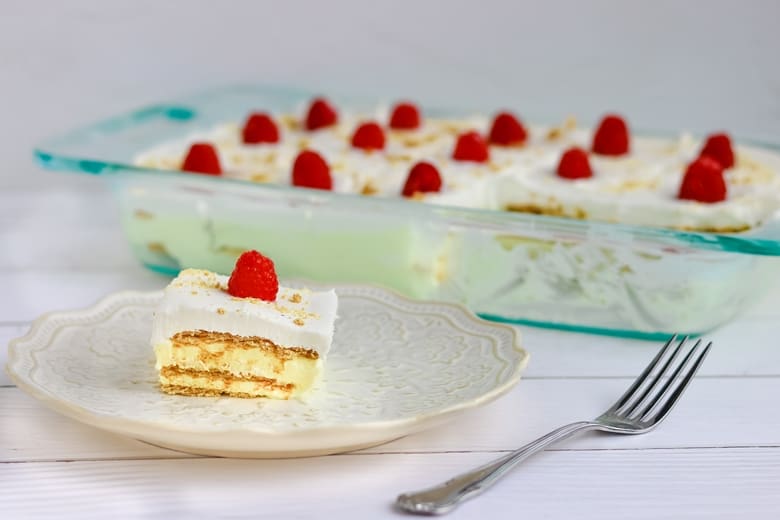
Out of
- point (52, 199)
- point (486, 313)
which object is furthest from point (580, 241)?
point (52, 199)

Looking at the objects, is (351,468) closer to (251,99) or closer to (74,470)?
(74,470)

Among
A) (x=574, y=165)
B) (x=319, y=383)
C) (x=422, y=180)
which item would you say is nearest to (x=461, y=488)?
(x=319, y=383)

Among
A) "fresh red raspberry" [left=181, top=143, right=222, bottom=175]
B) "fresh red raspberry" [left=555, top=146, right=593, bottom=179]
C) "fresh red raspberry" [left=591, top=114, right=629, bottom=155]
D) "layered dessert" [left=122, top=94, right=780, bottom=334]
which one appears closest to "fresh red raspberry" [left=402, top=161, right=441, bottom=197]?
"layered dessert" [left=122, top=94, right=780, bottom=334]

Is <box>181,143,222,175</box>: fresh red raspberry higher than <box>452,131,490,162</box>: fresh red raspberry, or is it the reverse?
<box>452,131,490,162</box>: fresh red raspberry

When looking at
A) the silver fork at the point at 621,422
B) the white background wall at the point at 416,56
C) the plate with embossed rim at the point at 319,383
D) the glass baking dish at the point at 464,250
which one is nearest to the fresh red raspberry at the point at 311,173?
the glass baking dish at the point at 464,250

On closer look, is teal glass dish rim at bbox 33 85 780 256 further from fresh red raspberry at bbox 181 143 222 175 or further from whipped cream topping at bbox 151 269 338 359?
whipped cream topping at bbox 151 269 338 359

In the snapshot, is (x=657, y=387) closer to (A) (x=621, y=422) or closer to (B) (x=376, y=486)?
(A) (x=621, y=422)
